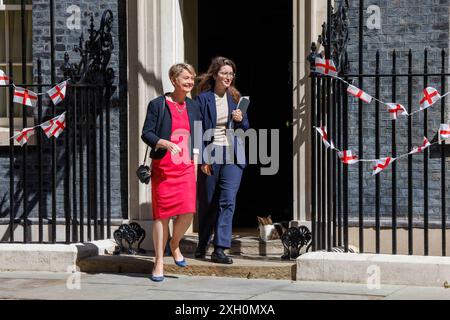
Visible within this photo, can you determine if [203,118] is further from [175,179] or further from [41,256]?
[41,256]

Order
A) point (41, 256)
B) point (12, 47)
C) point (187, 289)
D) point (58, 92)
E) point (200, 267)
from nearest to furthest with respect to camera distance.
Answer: point (187, 289)
point (200, 267)
point (41, 256)
point (58, 92)
point (12, 47)

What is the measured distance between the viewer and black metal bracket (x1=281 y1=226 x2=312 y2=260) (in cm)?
991

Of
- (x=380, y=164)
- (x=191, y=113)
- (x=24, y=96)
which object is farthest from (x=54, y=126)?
(x=380, y=164)

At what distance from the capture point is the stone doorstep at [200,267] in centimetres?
945

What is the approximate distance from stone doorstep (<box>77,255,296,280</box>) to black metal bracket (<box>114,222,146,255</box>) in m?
0.29

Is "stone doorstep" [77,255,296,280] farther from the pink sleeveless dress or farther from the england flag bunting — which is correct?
the england flag bunting

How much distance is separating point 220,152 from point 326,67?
1270 mm

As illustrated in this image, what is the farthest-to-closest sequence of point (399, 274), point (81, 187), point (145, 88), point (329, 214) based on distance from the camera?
point (145, 88) → point (81, 187) → point (329, 214) → point (399, 274)

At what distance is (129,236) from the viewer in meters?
10.5

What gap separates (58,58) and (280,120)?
3049 millimetres

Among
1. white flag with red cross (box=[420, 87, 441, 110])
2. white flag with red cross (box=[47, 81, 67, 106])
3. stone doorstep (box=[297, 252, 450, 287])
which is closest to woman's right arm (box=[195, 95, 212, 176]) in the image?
stone doorstep (box=[297, 252, 450, 287])

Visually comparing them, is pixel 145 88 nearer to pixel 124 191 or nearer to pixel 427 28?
pixel 124 191

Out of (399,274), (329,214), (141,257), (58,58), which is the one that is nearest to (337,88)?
(329,214)

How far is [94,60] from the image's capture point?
36.4 ft
